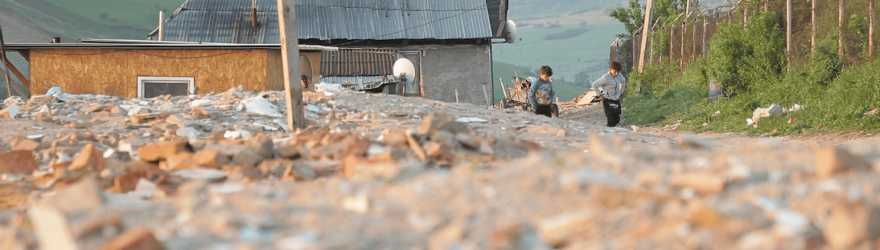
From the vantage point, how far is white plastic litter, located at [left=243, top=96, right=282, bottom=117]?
906 cm

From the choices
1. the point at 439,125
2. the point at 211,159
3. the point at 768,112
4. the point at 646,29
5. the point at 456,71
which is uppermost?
the point at 646,29

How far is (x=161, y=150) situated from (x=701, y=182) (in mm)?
4203

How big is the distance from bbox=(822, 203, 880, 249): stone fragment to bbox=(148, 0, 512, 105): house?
65.2 feet

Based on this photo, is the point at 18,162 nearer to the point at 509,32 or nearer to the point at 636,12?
the point at 509,32

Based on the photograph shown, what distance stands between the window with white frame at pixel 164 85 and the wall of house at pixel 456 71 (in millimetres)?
10410

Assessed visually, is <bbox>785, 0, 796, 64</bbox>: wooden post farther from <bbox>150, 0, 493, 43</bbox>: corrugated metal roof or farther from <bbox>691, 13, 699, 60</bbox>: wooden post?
<bbox>150, 0, 493, 43</bbox>: corrugated metal roof

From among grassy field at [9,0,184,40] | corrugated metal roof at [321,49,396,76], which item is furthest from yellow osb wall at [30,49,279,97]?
grassy field at [9,0,184,40]

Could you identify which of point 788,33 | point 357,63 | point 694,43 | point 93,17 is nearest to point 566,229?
point 788,33

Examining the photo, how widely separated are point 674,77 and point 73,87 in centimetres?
1375

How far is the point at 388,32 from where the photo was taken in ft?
77.6

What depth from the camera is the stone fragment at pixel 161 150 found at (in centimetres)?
598

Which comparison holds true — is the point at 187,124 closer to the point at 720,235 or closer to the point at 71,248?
the point at 71,248

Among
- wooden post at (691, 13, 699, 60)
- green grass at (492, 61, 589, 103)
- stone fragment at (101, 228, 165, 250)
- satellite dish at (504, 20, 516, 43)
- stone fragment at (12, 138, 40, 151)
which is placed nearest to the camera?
stone fragment at (101, 228, 165, 250)

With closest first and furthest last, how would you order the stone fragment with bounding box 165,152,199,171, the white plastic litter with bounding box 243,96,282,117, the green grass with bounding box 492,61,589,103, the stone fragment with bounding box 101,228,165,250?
the stone fragment with bounding box 101,228,165,250 → the stone fragment with bounding box 165,152,199,171 → the white plastic litter with bounding box 243,96,282,117 → the green grass with bounding box 492,61,589,103
